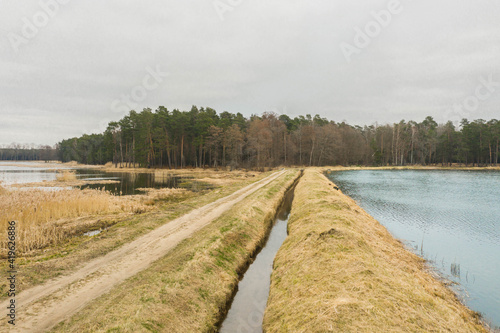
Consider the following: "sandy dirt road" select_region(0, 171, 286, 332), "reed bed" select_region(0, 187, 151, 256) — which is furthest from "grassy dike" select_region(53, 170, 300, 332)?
"reed bed" select_region(0, 187, 151, 256)

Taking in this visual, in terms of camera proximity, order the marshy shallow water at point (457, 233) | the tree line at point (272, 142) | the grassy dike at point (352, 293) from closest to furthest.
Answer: the grassy dike at point (352, 293) → the marshy shallow water at point (457, 233) → the tree line at point (272, 142)

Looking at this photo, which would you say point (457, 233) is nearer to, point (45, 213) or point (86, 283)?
point (86, 283)

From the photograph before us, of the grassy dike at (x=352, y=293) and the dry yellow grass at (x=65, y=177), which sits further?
the dry yellow grass at (x=65, y=177)

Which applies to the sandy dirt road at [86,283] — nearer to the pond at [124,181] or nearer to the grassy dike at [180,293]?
the grassy dike at [180,293]

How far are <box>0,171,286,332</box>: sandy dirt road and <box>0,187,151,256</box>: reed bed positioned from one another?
539cm

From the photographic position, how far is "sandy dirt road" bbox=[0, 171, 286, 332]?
6772 mm

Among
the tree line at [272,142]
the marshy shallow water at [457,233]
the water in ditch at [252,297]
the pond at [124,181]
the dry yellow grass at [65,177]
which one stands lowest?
the water in ditch at [252,297]

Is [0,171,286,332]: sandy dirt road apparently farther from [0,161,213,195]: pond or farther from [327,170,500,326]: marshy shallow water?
[0,161,213,195]: pond

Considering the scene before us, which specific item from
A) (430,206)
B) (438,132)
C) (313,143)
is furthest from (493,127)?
(430,206)

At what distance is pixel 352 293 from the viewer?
Result: 277 inches

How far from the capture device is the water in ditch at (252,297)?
8.12m

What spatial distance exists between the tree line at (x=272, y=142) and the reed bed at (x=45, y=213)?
55969 mm

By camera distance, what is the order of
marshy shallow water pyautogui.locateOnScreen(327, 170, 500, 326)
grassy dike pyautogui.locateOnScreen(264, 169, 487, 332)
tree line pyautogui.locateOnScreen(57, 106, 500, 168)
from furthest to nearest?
tree line pyautogui.locateOnScreen(57, 106, 500, 168)
marshy shallow water pyautogui.locateOnScreen(327, 170, 500, 326)
grassy dike pyautogui.locateOnScreen(264, 169, 487, 332)

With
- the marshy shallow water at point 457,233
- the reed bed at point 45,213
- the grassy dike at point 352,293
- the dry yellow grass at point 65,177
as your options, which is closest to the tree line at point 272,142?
the dry yellow grass at point 65,177
